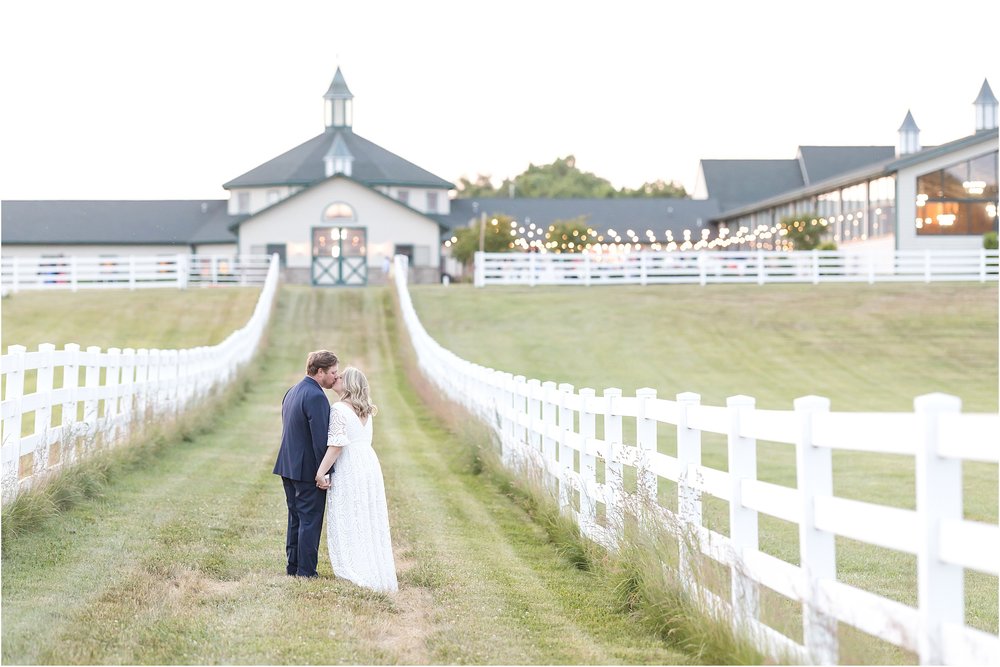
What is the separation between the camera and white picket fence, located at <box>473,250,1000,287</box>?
4759 centimetres

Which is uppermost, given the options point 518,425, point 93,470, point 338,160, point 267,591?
point 338,160

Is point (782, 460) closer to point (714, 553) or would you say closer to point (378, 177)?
point (714, 553)

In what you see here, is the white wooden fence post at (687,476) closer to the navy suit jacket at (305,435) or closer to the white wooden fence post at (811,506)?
the white wooden fence post at (811,506)

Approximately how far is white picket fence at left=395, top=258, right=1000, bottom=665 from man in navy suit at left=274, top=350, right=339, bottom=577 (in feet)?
6.58

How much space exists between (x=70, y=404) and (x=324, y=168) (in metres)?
56.4

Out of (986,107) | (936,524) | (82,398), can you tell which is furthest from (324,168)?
(936,524)

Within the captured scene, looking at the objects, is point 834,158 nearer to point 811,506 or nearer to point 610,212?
point 610,212

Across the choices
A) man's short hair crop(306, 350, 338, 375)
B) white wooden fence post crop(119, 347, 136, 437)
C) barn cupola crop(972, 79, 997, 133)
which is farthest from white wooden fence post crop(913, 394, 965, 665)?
A: barn cupola crop(972, 79, 997, 133)

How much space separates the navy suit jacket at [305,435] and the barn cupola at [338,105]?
223ft

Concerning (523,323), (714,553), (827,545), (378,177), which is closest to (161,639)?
(714,553)

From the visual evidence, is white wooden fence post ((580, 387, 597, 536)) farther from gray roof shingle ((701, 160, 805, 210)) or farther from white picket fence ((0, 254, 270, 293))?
gray roof shingle ((701, 160, 805, 210))

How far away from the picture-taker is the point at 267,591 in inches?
311

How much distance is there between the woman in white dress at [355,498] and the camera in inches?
322

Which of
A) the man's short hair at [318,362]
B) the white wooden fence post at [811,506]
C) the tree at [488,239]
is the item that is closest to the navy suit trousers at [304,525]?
the man's short hair at [318,362]
